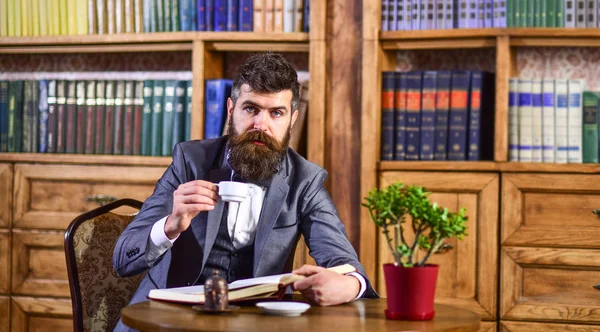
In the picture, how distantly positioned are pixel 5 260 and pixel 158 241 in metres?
1.84

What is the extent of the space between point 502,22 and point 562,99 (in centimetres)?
38

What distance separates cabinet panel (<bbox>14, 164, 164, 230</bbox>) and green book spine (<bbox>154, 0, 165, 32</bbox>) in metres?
0.61

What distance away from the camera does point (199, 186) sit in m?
2.01

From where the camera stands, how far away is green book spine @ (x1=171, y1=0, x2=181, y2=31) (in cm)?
365

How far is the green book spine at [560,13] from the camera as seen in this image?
3.33m

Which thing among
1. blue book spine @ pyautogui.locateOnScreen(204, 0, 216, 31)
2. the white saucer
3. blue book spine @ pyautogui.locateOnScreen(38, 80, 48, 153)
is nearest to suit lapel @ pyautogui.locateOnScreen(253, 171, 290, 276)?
the white saucer

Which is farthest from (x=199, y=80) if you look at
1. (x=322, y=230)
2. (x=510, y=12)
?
(x=322, y=230)

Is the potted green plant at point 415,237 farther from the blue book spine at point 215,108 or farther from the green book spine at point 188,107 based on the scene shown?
the green book spine at point 188,107

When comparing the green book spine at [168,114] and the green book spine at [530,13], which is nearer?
the green book spine at [530,13]

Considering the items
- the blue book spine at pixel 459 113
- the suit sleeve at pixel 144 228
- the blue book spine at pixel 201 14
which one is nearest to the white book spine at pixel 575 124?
the blue book spine at pixel 459 113

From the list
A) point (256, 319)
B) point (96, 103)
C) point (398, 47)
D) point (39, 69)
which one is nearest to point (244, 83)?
point (256, 319)

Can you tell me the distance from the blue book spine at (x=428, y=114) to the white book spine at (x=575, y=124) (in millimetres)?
525

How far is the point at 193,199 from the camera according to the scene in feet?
6.61

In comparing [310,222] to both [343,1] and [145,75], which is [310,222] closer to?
[343,1]
